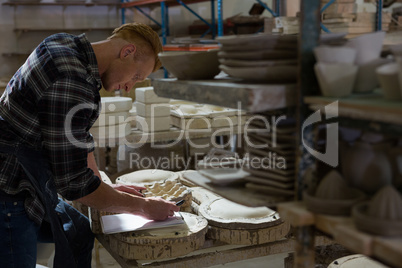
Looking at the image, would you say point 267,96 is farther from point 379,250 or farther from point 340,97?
point 379,250

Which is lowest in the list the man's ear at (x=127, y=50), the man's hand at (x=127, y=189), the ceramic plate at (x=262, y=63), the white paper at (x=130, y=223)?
the white paper at (x=130, y=223)

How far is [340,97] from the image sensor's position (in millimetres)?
1241

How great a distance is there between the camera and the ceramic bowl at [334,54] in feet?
4.05

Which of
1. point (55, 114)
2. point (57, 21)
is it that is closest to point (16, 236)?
point (55, 114)

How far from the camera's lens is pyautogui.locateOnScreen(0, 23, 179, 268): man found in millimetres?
1938

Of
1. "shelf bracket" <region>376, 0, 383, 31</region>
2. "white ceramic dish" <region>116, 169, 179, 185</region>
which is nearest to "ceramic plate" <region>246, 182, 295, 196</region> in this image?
"white ceramic dish" <region>116, 169, 179, 185</region>

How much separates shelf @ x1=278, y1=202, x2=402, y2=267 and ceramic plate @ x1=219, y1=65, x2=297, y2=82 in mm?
377

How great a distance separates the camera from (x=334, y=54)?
48.8 inches

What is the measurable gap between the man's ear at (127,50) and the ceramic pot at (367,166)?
4.06 feet

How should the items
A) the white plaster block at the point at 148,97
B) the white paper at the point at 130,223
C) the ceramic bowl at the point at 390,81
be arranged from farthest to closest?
1. the white plaster block at the point at 148,97
2. the white paper at the point at 130,223
3. the ceramic bowl at the point at 390,81

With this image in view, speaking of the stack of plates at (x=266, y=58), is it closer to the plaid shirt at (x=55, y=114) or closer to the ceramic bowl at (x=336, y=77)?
the ceramic bowl at (x=336, y=77)

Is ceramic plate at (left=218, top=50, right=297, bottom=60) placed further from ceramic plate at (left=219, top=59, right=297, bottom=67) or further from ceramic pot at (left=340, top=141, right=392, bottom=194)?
ceramic pot at (left=340, top=141, right=392, bottom=194)

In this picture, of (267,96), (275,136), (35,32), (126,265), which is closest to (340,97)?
(267,96)

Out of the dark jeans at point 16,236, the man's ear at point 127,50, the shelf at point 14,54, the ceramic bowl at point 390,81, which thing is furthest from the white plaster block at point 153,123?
the shelf at point 14,54
